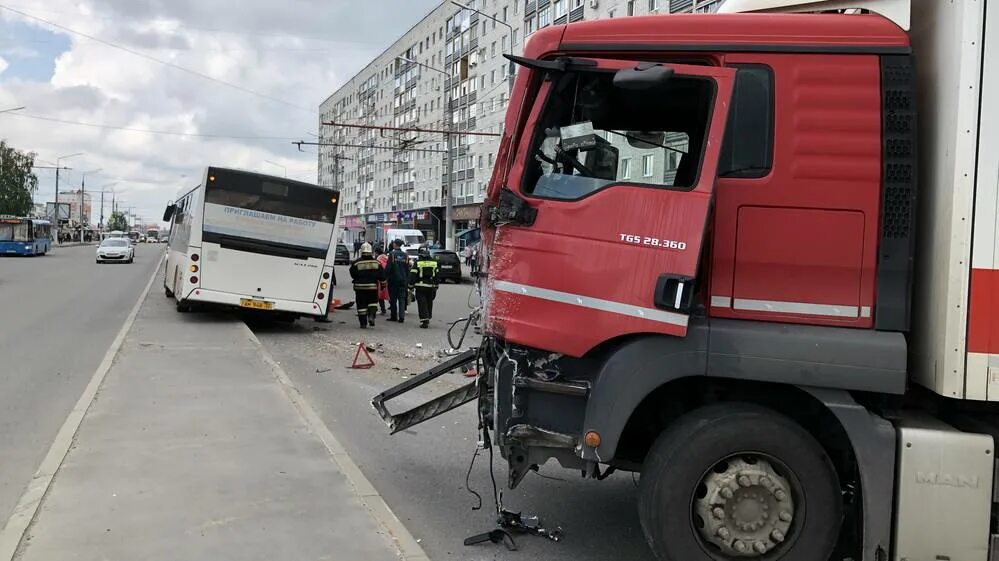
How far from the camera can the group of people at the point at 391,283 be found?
1484 centimetres

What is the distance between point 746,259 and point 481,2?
6432cm

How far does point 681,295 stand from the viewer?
3.50 metres

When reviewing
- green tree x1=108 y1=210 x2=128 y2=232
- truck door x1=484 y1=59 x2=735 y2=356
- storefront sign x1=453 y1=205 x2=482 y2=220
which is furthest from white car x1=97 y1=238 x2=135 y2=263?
green tree x1=108 y1=210 x2=128 y2=232

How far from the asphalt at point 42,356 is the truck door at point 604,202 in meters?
3.57

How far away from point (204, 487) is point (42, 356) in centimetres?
704

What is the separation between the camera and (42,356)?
10.2 m

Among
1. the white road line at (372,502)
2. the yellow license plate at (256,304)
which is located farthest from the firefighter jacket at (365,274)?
the white road line at (372,502)

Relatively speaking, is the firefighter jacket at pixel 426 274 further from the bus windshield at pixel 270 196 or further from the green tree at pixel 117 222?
the green tree at pixel 117 222

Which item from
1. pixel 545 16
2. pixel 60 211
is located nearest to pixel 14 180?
pixel 60 211

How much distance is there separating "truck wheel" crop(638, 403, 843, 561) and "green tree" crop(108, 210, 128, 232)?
6945 inches

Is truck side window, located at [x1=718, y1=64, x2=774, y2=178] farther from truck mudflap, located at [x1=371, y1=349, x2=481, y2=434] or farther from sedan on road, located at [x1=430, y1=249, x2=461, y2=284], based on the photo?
sedan on road, located at [x1=430, y1=249, x2=461, y2=284]

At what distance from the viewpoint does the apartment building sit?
171 ft

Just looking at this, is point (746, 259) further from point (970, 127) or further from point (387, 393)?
point (387, 393)

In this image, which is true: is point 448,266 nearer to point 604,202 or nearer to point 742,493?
point 604,202
